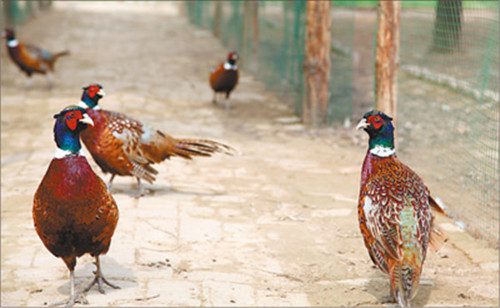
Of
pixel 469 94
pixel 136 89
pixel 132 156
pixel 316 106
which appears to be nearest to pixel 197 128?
pixel 316 106

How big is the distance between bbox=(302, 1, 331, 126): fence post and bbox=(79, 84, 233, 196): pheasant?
326cm

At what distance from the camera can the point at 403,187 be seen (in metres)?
4.11

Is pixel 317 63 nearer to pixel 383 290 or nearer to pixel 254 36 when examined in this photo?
pixel 254 36

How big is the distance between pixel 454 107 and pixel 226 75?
3212mm

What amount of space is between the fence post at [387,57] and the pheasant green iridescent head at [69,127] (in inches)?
169

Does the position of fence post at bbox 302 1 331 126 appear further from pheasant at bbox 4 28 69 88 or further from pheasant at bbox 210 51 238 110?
pheasant at bbox 4 28 69 88

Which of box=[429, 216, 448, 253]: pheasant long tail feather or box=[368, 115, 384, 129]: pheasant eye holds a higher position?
box=[368, 115, 384, 129]: pheasant eye

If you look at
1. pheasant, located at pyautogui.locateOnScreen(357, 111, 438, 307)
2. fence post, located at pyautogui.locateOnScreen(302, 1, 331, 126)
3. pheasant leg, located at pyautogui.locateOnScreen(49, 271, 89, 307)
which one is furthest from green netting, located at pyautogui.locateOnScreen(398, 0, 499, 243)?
pheasant leg, located at pyautogui.locateOnScreen(49, 271, 89, 307)

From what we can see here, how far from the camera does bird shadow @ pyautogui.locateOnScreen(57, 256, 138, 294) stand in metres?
4.43

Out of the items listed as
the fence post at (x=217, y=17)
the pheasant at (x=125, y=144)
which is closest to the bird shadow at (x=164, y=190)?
the pheasant at (x=125, y=144)

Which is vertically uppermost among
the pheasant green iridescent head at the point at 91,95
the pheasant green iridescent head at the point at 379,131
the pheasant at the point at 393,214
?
the pheasant green iridescent head at the point at 379,131

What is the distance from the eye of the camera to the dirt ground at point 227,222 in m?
4.49

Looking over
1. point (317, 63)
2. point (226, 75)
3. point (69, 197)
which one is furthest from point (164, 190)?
point (226, 75)

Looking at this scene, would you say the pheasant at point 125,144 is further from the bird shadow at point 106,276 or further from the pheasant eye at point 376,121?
the pheasant eye at point 376,121
